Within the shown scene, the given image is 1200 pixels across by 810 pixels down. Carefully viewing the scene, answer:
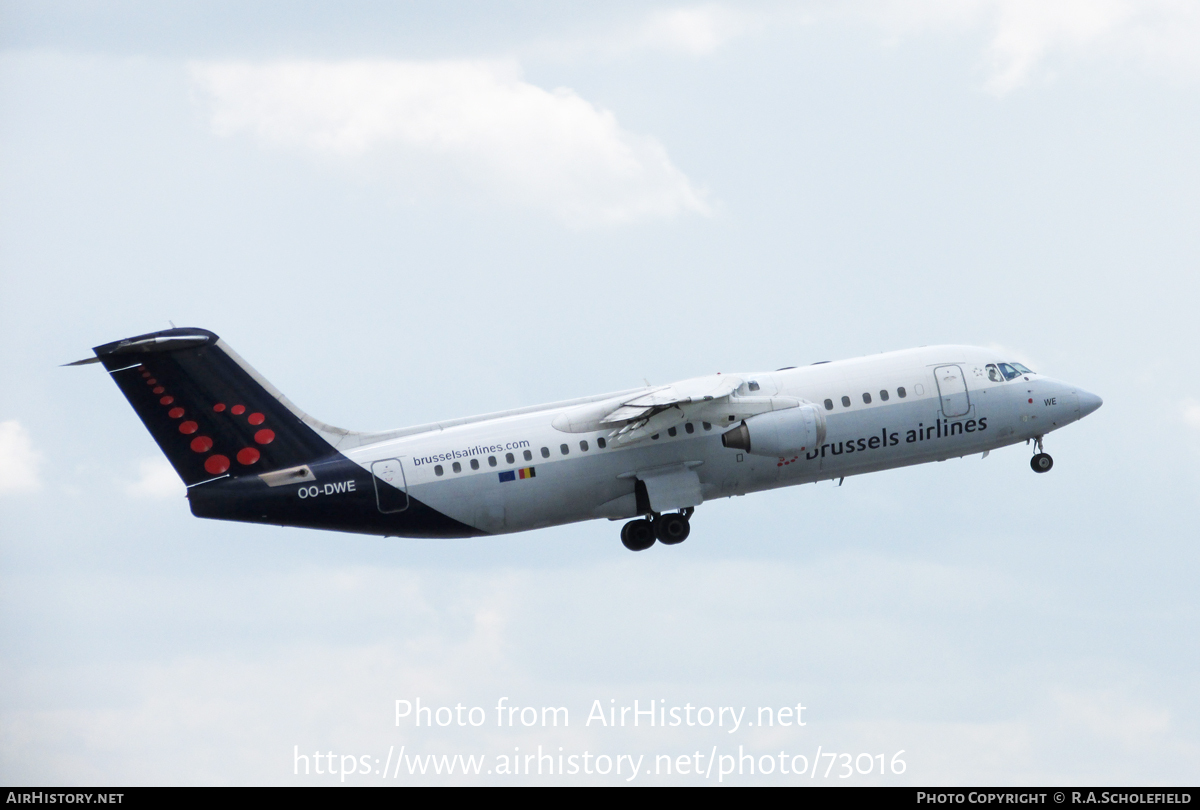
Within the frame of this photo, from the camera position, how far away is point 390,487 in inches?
1750

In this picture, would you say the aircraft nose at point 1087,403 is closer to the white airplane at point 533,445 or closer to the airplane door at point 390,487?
the white airplane at point 533,445

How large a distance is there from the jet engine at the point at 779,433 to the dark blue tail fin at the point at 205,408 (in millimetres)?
10350

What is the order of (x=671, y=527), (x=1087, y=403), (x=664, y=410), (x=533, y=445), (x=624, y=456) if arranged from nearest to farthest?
(x=664, y=410) → (x=533, y=445) → (x=624, y=456) → (x=671, y=527) → (x=1087, y=403)

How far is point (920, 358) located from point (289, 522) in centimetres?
1706

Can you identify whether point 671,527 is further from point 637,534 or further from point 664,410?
point 664,410

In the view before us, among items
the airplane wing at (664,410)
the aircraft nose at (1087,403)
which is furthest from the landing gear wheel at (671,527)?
the aircraft nose at (1087,403)

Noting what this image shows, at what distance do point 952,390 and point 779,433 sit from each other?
19.5ft

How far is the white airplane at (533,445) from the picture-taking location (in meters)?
44.3

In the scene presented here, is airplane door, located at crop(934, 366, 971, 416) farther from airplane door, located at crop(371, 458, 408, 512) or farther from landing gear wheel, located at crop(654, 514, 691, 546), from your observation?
airplane door, located at crop(371, 458, 408, 512)

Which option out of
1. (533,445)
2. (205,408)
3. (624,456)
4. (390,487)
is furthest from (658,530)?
(205,408)

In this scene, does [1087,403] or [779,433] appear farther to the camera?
[1087,403]

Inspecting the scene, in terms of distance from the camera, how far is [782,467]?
46.8 metres

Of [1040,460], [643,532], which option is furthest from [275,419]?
[1040,460]

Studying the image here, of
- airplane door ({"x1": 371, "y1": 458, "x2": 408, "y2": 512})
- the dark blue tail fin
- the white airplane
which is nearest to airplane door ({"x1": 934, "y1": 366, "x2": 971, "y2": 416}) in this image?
the white airplane
